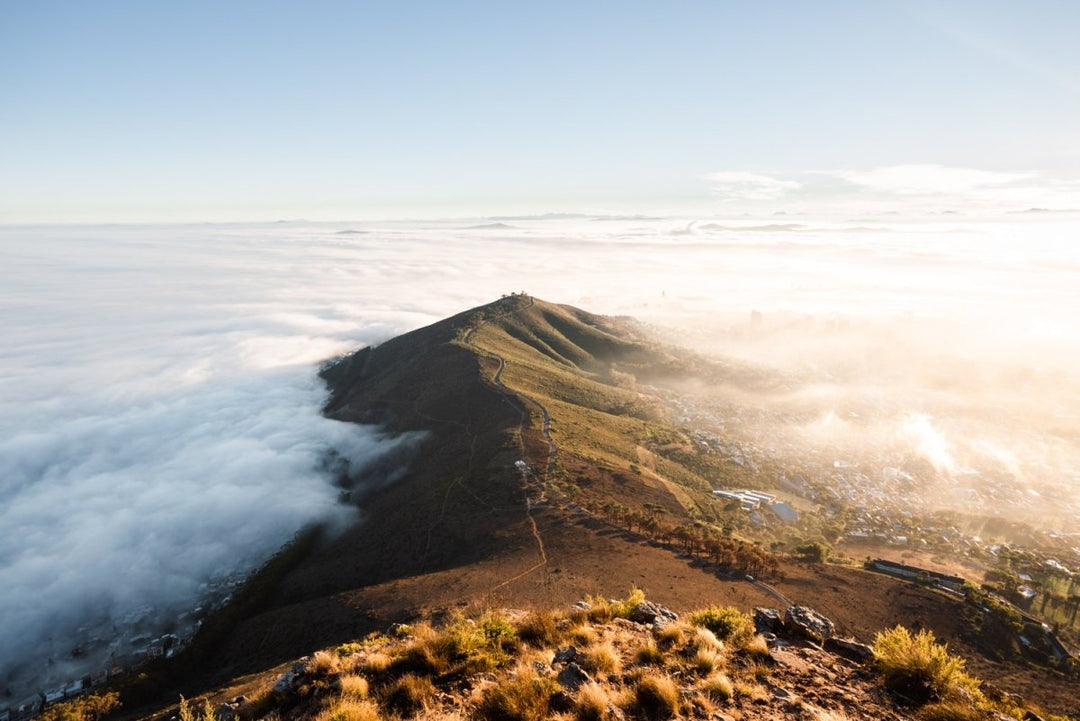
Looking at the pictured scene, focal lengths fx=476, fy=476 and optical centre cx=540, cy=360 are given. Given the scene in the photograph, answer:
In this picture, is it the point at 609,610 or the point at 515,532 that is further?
the point at 515,532

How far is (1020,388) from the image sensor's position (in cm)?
13212

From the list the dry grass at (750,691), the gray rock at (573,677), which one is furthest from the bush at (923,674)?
the gray rock at (573,677)

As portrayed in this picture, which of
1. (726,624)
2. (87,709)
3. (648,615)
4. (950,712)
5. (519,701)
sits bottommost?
(87,709)

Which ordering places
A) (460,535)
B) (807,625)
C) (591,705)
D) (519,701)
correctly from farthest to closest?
1. (460,535)
2. (807,625)
3. (519,701)
4. (591,705)

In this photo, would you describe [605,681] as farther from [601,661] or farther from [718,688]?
[718,688]

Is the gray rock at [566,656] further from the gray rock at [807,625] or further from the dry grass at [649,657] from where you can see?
the gray rock at [807,625]

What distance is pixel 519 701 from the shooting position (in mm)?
8422

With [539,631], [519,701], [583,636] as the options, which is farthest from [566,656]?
[519,701]

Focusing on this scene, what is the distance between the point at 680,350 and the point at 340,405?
301ft

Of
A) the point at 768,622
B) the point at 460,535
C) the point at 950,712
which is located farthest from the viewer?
the point at 460,535

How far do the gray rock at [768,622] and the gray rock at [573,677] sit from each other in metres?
6.22

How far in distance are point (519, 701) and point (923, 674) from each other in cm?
850

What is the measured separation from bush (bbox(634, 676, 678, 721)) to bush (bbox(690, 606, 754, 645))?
3909mm

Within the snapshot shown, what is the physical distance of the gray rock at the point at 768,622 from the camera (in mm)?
13156
